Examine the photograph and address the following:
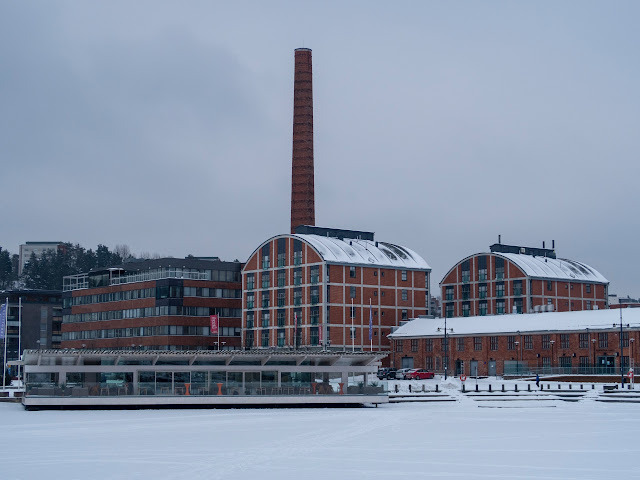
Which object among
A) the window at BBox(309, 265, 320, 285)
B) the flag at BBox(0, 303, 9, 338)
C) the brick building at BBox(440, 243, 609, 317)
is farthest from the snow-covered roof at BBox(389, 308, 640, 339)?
the flag at BBox(0, 303, 9, 338)

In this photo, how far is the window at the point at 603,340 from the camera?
11356 cm

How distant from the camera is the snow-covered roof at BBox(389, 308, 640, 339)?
4552 inches

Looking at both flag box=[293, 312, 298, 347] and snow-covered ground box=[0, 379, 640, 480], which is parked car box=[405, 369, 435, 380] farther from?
snow-covered ground box=[0, 379, 640, 480]

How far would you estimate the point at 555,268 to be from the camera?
490 ft

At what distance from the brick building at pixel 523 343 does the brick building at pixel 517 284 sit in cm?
1271

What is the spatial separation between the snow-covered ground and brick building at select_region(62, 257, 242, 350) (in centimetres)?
6565

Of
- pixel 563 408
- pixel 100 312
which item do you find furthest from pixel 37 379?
pixel 100 312

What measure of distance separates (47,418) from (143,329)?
257 feet

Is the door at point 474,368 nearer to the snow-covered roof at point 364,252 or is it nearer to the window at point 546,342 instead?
the window at point 546,342

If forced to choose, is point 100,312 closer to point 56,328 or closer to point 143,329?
point 143,329

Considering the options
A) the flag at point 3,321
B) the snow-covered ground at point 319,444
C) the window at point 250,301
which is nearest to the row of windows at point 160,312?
the window at point 250,301

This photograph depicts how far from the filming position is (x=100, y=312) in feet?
516

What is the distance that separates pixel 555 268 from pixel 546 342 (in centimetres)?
3192

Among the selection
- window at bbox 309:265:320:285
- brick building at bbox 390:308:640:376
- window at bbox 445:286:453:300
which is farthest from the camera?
window at bbox 445:286:453:300
